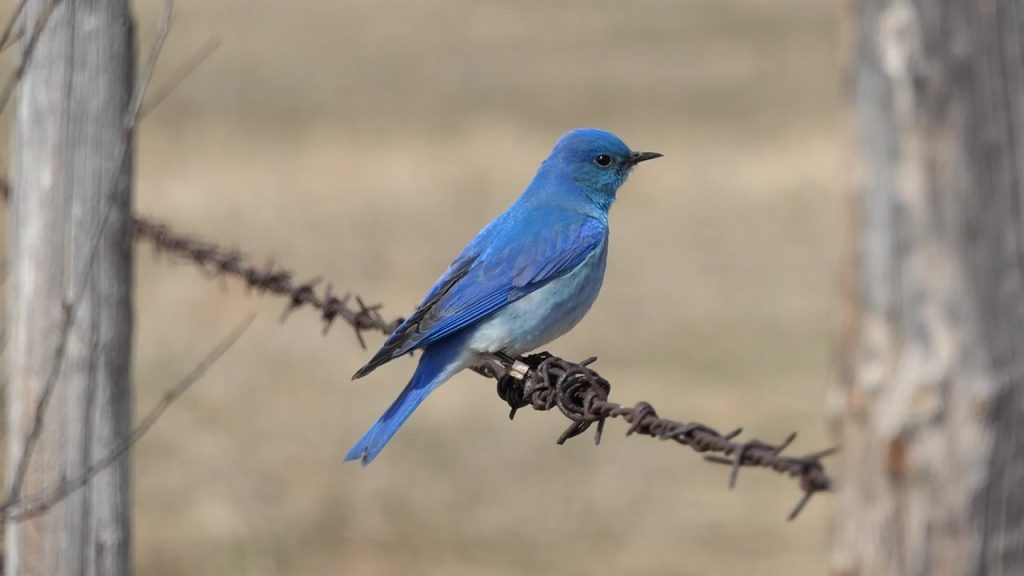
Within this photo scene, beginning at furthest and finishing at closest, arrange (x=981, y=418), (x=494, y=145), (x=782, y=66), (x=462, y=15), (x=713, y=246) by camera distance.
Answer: (x=462, y=15) < (x=782, y=66) < (x=494, y=145) < (x=713, y=246) < (x=981, y=418)

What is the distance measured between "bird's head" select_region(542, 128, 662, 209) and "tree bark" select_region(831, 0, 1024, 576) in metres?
3.63

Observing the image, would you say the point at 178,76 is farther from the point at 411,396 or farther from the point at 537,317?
the point at 537,317

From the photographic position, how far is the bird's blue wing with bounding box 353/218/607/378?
475 centimetres

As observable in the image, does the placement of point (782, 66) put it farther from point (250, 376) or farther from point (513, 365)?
point (513, 365)

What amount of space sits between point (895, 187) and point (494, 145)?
17.5 m

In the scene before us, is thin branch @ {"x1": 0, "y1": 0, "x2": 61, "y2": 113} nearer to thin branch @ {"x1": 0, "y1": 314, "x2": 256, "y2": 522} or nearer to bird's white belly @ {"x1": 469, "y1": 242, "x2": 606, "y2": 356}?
thin branch @ {"x1": 0, "y1": 314, "x2": 256, "y2": 522}

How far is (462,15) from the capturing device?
103ft

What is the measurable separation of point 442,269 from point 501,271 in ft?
32.7

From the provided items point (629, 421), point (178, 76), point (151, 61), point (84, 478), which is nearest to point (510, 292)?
point (178, 76)

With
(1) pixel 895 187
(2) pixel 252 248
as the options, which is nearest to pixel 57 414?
(1) pixel 895 187

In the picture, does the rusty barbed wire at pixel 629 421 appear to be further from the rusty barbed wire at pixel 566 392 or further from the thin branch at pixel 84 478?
the thin branch at pixel 84 478

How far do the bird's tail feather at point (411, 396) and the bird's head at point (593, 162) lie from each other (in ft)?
2.82

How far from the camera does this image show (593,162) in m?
5.48

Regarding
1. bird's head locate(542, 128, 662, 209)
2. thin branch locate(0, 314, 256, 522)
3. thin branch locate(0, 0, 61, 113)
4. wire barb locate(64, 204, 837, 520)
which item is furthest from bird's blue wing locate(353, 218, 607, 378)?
thin branch locate(0, 0, 61, 113)
